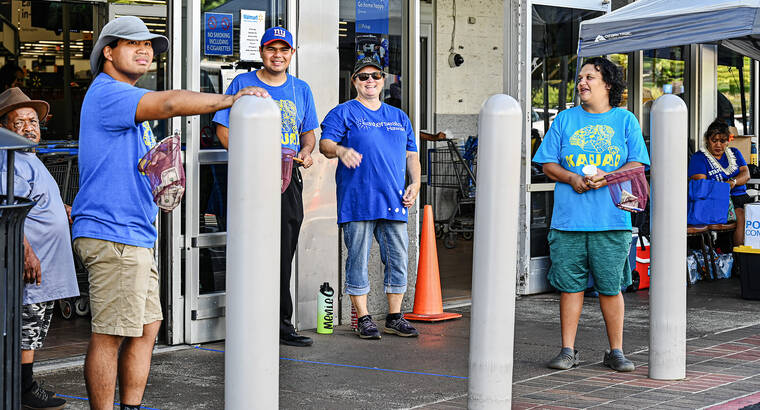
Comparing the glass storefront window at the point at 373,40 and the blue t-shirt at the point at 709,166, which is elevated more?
the glass storefront window at the point at 373,40

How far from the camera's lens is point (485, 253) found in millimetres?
4930

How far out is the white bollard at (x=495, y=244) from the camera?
4.89 metres

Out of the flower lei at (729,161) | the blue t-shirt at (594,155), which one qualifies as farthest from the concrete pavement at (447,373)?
the flower lei at (729,161)

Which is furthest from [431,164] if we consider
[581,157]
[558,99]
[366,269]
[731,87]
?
[581,157]

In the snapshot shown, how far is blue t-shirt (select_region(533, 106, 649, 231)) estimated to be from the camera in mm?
6625

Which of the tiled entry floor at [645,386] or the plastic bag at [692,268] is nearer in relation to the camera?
the tiled entry floor at [645,386]

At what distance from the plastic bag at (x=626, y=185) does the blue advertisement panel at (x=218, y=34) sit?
2811 millimetres

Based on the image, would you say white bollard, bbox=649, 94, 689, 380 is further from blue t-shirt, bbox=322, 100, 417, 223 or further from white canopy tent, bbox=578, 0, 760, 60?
blue t-shirt, bbox=322, 100, 417, 223

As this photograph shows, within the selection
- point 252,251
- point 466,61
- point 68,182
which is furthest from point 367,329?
point 466,61

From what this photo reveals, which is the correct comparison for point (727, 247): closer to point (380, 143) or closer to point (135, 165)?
point (380, 143)

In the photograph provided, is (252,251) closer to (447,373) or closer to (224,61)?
(447,373)

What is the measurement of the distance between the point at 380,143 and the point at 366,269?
91 cm

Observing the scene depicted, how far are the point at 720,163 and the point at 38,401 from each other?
845cm

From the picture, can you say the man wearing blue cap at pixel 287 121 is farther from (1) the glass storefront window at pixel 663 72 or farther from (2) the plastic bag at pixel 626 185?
(1) the glass storefront window at pixel 663 72
